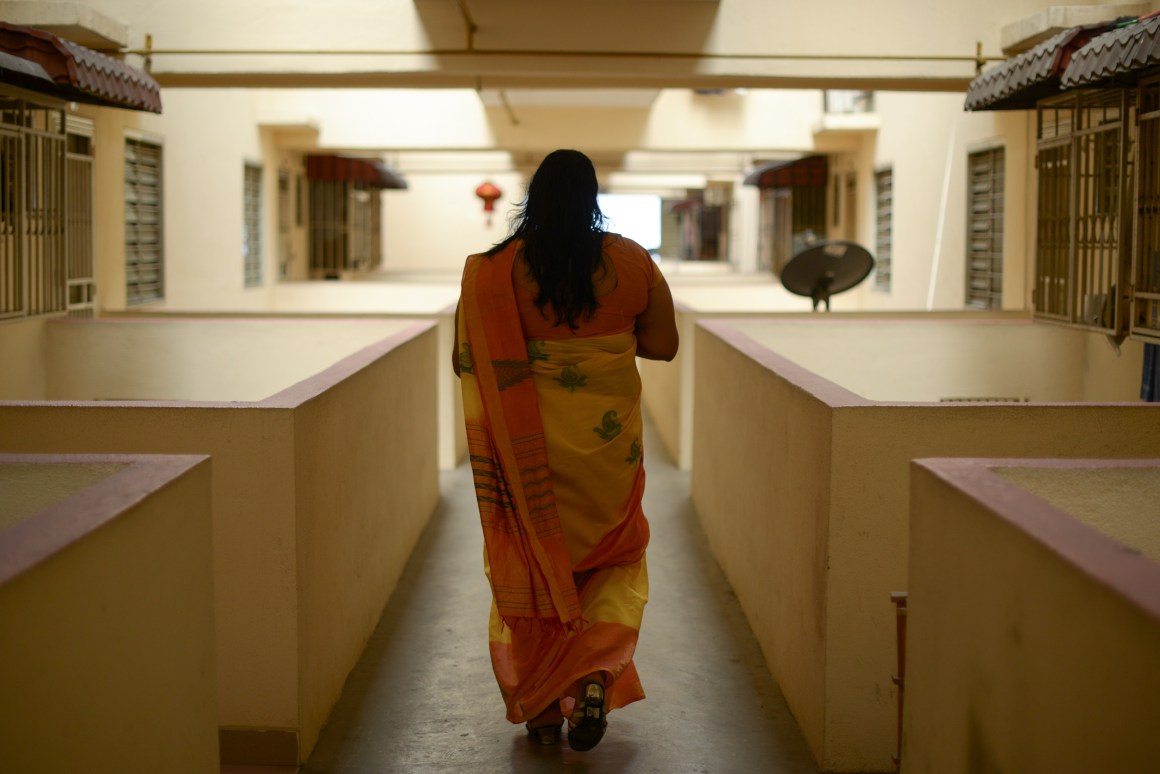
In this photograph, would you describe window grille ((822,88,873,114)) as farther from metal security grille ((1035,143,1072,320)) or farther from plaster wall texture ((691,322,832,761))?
plaster wall texture ((691,322,832,761))

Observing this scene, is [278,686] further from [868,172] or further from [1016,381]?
[868,172]

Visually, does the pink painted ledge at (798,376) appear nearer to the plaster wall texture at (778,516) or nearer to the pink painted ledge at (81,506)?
the plaster wall texture at (778,516)

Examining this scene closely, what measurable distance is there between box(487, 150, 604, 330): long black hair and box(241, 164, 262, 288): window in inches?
394

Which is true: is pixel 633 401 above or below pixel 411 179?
below

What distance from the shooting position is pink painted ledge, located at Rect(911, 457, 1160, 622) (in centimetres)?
168

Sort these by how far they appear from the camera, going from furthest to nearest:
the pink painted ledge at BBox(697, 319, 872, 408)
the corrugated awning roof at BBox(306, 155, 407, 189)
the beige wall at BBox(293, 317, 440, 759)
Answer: the corrugated awning roof at BBox(306, 155, 407, 189) → the beige wall at BBox(293, 317, 440, 759) → the pink painted ledge at BBox(697, 319, 872, 408)

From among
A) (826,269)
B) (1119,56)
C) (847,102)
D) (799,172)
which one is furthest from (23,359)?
(799,172)

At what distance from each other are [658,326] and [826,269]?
16.7ft

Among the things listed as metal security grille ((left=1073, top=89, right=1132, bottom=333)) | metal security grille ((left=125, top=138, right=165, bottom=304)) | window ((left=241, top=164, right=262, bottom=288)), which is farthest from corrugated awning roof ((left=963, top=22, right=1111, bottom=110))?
window ((left=241, top=164, right=262, bottom=288))

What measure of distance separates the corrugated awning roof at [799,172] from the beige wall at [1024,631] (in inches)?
532

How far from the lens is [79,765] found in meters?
1.95

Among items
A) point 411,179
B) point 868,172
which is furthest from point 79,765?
point 411,179

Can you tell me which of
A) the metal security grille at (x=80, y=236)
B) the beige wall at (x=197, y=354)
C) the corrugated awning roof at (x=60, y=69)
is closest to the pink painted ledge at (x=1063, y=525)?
Answer: the corrugated awning roof at (x=60, y=69)

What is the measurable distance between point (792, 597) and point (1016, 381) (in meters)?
3.57
